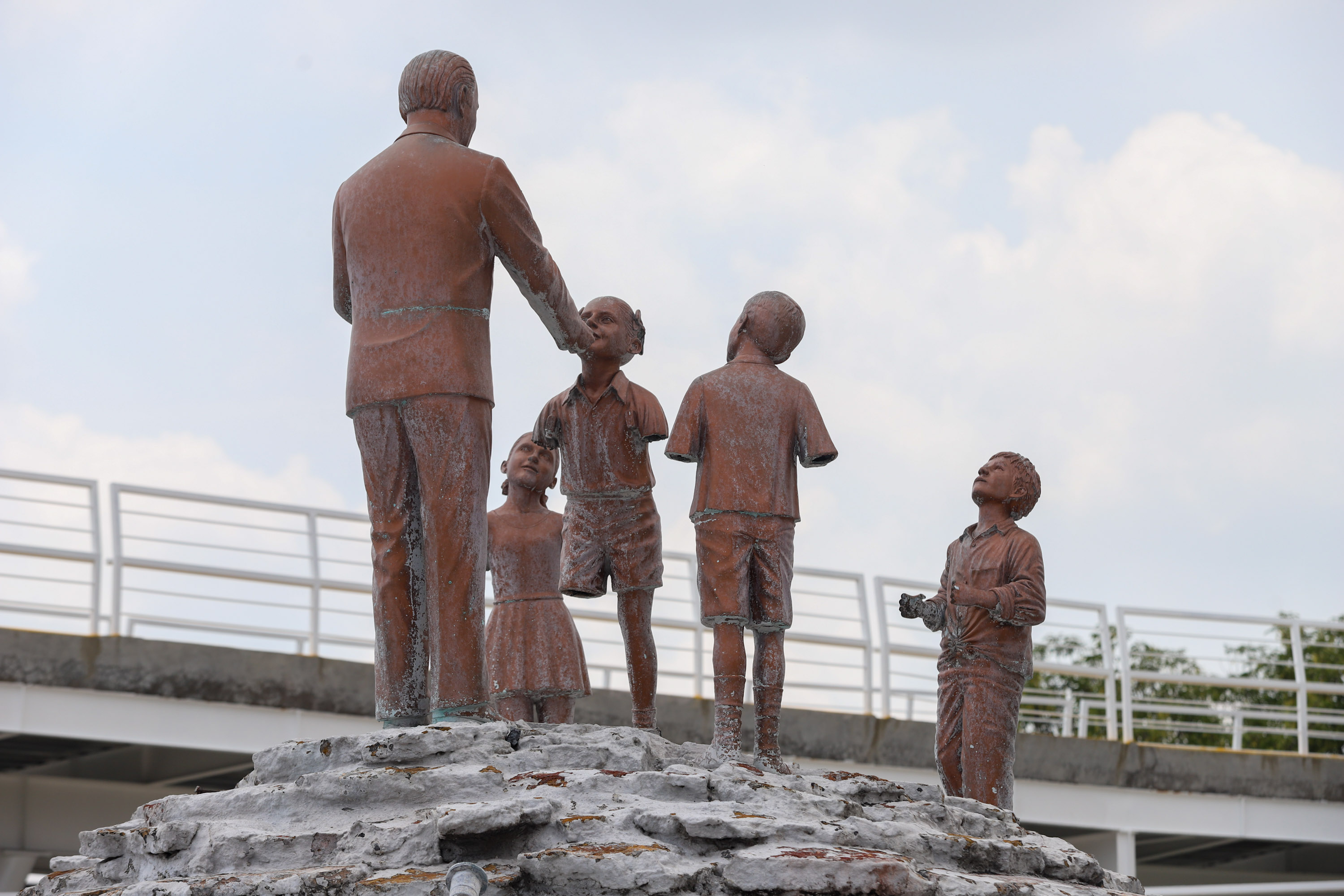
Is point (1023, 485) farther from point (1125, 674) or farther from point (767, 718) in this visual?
point (1125, 674)

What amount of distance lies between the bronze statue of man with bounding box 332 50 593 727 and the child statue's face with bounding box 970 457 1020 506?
211cm

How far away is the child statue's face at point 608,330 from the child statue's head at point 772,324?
46 cm

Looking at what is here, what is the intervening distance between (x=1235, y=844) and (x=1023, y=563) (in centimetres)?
793

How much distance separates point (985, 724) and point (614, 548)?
167cm

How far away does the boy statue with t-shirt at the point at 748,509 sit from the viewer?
6121 millimetres

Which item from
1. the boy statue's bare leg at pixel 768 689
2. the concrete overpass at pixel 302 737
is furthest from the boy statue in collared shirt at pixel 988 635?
the concrete overpass at pixel 302 737

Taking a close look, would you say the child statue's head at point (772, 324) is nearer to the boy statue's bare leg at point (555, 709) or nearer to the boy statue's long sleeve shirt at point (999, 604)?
the boy statue's long sleeve shirt at point (999, 604)

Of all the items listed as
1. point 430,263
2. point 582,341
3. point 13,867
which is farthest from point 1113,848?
point 430,263

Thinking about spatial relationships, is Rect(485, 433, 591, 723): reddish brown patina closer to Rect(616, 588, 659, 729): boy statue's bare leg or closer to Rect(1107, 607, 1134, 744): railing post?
Rect(616, 588, 659, 729): boy statue's bare leg

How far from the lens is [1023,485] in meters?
6.73

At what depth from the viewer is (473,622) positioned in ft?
18.4

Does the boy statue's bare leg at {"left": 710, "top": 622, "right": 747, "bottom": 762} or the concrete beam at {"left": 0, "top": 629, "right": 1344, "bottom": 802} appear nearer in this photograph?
the boy statue's bare leg at {"left": 710, "top": 622, "right": 747, "bottom": 762}

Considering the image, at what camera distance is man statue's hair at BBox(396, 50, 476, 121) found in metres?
5.95

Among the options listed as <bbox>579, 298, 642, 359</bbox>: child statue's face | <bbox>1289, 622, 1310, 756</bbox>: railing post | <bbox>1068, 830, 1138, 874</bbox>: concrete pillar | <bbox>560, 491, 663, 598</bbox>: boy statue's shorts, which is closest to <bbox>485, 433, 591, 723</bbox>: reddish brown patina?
<bbox>560, 491, 663, 598</bbox>: boy statue's shorts
